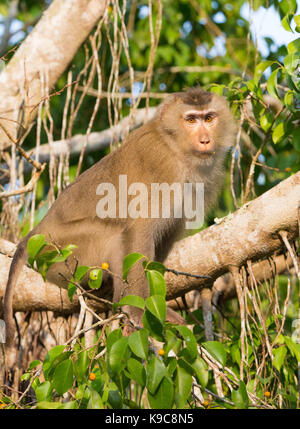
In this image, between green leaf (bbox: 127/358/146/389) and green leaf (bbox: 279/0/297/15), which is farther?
green leaf (bbox: 279/0/297/15)

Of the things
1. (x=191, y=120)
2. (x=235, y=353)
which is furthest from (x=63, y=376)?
(x=191, y=120)

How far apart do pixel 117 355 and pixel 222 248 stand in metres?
1.41

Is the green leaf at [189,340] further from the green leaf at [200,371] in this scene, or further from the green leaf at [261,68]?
the green leaf at [261,68]

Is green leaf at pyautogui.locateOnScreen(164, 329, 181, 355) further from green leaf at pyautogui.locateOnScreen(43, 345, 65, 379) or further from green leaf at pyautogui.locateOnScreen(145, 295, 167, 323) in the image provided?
green leaf at pyautogui.locateOnScreen(43, 345, 65, 379)

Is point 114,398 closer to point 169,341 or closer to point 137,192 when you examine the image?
point 169,341

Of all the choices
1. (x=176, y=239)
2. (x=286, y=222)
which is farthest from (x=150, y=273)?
(x=176, y=239)

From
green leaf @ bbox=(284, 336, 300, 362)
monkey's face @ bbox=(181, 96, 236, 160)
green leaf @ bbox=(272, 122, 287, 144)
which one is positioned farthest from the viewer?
monkey's face @ bbox=(181, 96, 236, 160)

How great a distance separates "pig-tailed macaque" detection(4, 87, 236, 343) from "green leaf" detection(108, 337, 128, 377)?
1573 millimetres

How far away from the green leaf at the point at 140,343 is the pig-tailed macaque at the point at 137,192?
1.57 meters

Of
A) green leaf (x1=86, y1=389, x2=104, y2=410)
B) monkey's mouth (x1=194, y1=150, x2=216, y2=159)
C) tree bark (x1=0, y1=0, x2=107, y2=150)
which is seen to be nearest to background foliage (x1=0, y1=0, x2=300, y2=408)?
green leaf (x1=86, y1=389, x2=104, y2=410)

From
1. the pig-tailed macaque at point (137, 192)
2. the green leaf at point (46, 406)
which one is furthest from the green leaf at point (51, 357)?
the pig-tailed macaque at point (137, 192)

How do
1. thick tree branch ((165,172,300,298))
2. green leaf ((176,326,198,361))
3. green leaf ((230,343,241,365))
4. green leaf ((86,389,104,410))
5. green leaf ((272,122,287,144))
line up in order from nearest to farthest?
green leaf ((86,389,104,410)), green leaf ((176,326,198,361)), thick tree branch ((165,172,300,298)), green leaf ((230,343,241,365)), green leaf ((272,122,287,144))

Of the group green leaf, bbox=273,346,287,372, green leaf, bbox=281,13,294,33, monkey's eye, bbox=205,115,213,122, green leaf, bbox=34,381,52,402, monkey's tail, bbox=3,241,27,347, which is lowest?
green leaf, bbox=34,381,52,402

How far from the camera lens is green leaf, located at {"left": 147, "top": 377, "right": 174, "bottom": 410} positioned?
1.88 metres
